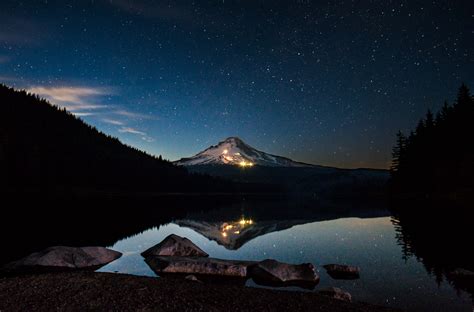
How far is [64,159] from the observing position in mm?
123500

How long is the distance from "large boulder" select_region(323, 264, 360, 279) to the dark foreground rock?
5221 mm

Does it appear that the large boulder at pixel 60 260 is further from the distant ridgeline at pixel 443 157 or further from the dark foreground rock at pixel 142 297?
the distant ridgeline at pixel 443 157

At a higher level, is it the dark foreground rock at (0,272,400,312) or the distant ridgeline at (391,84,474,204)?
the distant ridgeline at (391,84,474,204)

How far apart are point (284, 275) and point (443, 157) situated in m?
63.8

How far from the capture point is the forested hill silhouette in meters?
99.4

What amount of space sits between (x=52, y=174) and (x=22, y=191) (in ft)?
67.5

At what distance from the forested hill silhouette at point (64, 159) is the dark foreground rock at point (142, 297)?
8981 cm

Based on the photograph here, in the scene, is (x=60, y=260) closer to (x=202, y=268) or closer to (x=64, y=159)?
(x=202, y=268)

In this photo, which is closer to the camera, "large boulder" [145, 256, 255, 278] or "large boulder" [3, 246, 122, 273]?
"large boulder" [3, 246, 122, 273]

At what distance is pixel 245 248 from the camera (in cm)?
2538

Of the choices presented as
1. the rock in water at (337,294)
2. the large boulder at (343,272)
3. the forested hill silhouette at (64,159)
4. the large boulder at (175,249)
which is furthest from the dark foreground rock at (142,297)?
the forested hill silhouette at (64,159)

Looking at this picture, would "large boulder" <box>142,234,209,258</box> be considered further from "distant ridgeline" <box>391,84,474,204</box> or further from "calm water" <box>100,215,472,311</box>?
"distant ridgeline" <box>391,84,474,204</box>

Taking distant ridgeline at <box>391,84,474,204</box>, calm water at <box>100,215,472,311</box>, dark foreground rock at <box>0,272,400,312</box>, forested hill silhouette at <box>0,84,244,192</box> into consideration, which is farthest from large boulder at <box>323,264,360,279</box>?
forested hill silhouette at <box>0,84,244,192</box>

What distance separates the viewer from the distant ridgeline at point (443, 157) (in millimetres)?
61181
